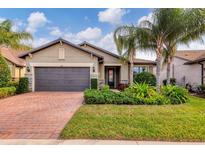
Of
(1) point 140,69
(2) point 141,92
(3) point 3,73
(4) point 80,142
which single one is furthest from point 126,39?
(4) point 80,142

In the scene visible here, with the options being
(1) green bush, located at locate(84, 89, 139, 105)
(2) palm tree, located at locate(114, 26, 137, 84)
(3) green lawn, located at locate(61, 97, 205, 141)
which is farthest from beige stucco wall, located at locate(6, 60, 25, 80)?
(3) green lawn, located at locate(61, 97, 205, 141)

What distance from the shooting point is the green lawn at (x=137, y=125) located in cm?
696

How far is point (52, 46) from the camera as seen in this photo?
804 inches

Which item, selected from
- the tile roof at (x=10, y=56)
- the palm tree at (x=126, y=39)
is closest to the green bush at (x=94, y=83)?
the palm tree at (x=126, y=39)

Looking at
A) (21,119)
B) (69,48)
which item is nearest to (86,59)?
(69,48)

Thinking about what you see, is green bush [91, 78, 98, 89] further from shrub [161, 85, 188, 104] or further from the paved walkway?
the paved walkway

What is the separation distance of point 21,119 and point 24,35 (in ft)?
45.9

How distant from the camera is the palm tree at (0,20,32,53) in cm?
1890

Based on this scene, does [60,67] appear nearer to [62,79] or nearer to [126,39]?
[62,79]

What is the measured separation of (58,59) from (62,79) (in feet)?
5.75

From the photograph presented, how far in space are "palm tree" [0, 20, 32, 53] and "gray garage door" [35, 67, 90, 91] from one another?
288cm

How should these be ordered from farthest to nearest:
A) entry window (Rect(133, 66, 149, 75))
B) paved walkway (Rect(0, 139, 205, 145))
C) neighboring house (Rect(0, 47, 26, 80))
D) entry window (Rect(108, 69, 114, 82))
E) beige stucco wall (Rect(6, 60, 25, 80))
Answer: entry window (Rect(108, 69, 114, 82)), entry window (Rect(133, 66, 149, 75)), beige stucco wall (Rect(6, 60, 25, 80)), neighboring house (Rect(0, 47, 26, 80)), paved walkway (Rect(0, 139, 205, 145))
